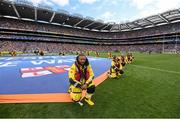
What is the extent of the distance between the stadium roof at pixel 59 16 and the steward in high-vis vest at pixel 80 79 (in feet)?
172

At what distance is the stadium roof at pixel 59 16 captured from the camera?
2105 inches

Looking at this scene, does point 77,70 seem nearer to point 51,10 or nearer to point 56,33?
point 51,10

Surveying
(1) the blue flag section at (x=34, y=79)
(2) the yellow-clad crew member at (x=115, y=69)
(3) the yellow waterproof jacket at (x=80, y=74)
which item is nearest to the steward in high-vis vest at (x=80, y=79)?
(3) the yellow waterproof jacket at (x=80, y=74)

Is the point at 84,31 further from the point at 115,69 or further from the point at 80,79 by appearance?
the point at 80,79

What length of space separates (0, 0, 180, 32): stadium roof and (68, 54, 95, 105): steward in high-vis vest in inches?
2061

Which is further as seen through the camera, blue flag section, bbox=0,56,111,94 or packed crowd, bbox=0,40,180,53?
packed crowd, bbox=0,40,180,53

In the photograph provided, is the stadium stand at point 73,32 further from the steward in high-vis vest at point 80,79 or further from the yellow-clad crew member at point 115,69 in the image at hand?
the steward in high-vis vest at point 80,79

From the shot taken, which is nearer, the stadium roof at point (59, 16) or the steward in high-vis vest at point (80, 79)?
the steward in high-vis vest at point (80, 79)

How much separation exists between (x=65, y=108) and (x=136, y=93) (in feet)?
9.79

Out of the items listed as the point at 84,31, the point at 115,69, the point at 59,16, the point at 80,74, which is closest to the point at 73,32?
the point at 84,31

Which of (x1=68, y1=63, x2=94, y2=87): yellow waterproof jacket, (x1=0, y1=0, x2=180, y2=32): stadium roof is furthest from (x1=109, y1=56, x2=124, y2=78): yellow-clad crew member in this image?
(x1=0, y1=0, x2=180, y2=32): stadium roof

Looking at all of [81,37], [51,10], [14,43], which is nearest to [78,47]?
[81,37]

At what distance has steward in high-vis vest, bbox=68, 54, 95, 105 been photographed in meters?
5.05

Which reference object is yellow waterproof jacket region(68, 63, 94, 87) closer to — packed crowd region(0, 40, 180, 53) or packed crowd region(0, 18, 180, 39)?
packed crowd region(0, 40, 180, 53)
